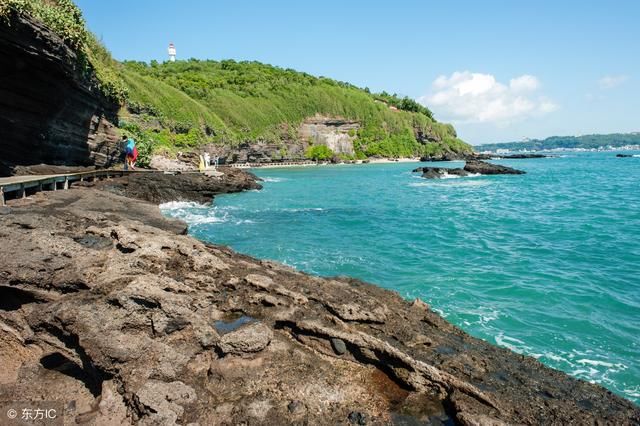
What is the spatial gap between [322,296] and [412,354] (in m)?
2.23

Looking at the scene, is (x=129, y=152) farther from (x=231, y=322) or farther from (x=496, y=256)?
(x=231, y=322)

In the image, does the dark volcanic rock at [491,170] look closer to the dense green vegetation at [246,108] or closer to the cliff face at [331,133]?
the dense green vegetation at [246,108]

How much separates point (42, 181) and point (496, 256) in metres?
19.7

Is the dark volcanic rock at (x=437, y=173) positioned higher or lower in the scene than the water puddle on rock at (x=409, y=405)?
higher

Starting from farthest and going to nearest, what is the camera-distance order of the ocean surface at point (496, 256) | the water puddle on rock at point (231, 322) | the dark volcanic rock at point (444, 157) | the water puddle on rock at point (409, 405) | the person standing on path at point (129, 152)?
the dark volcanic rock at point (444, 157) < the person standing on path at point (129, 152) < the ocean surface at point (496, 256) < the water puddle on rock at point (231, 322) < the water puddle on rock at point (409, 405)

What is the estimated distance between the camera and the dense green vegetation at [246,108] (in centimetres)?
7712

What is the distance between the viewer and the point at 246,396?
533 centimetres

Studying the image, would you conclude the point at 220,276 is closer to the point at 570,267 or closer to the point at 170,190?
the point at 570,267

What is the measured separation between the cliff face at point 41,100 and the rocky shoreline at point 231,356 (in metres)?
11.9

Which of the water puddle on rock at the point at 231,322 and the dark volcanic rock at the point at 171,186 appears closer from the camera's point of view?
the water puddle on rock at the point at 231,322

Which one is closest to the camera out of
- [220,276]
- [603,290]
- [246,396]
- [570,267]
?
[246,396]

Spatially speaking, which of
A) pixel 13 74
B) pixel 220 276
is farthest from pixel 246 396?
pixel 13 74

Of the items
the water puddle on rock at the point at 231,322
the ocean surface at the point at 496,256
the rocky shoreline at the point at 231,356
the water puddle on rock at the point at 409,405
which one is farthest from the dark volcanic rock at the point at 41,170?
the water puddle on rock at the point at 409,405

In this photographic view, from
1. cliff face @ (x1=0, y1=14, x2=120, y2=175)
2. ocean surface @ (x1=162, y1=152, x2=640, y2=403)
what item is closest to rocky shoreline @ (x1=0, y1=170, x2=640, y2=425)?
ocean surface @ (x1=162, y1=152, x2=640, y2=403)
